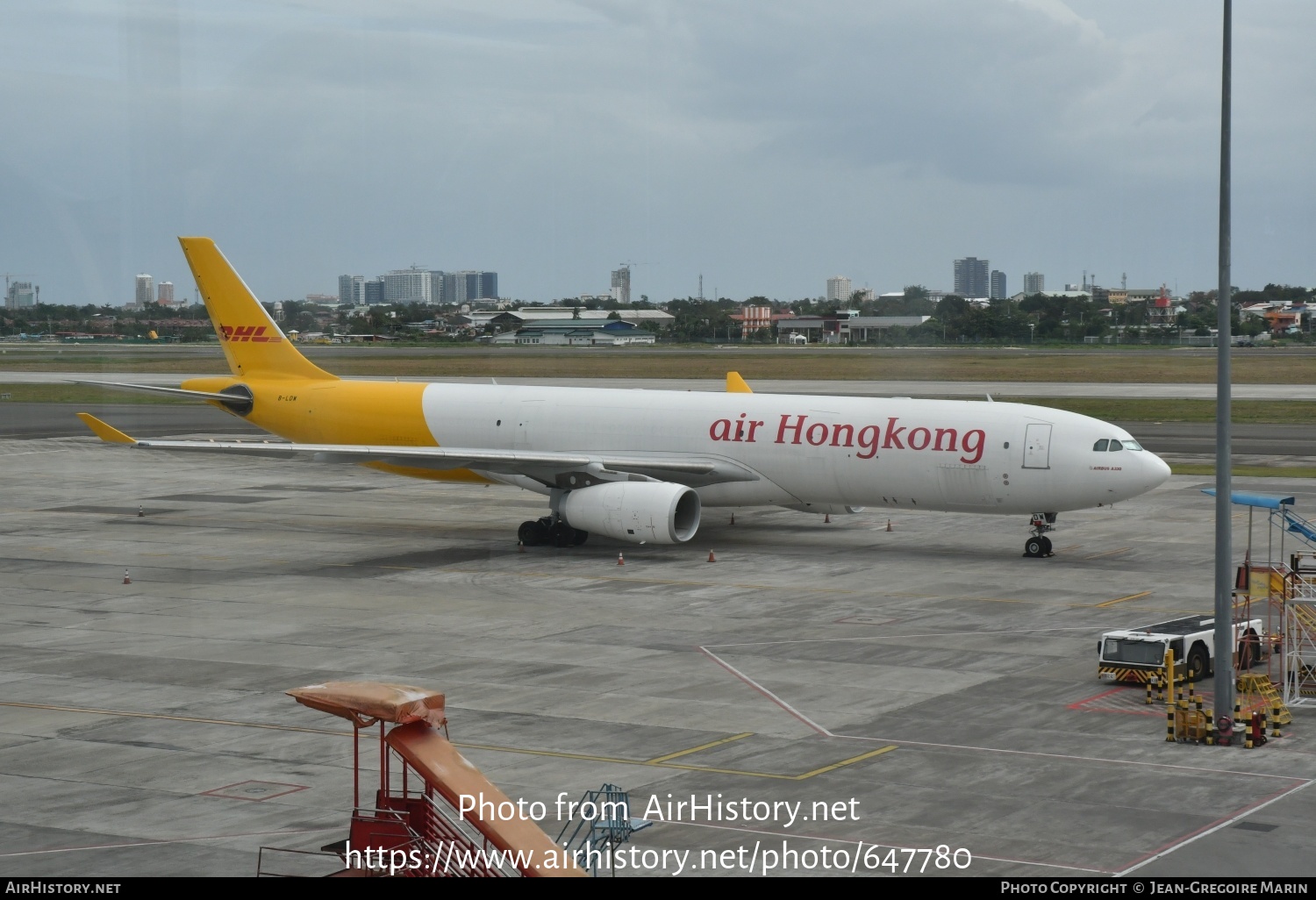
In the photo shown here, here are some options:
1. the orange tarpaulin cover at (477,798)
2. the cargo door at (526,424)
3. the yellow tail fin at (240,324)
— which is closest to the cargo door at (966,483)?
the cargo door at (526,424)

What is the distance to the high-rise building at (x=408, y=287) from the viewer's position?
7975 centimetres

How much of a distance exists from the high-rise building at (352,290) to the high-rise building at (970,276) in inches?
1629

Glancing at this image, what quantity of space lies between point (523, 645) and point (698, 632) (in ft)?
11.0

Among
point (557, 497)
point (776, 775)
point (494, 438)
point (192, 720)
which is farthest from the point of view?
point (494, 438)

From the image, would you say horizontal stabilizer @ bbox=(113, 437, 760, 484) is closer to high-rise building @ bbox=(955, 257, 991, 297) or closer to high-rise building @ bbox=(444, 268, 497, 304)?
high-rise building @ bbox=(444, 268, 497, 304)

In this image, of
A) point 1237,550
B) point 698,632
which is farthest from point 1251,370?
point 698,632

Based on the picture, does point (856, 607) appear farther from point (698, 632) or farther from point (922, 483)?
point (922, 483)

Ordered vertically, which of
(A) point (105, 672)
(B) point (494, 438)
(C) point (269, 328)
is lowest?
(A) point (105, 672)

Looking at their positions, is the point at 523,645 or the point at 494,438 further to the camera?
the point at 494,438

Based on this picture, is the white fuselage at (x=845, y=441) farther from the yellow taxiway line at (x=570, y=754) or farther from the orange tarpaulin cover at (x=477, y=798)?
the orange tarpaulin cover at (x=477, y=798)

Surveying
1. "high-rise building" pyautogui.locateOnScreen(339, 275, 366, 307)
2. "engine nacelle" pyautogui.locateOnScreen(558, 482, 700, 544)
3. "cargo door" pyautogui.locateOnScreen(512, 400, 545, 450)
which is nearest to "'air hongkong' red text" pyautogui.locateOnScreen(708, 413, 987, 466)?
"engine nacelle" pyautogui.locateOnScreen(558, 482, 700, 544)

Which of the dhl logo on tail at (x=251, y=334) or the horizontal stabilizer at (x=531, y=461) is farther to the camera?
the dhl logo on tail at (x=251, y=334)

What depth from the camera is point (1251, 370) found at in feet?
362

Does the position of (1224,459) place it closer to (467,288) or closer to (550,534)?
(550,534)
